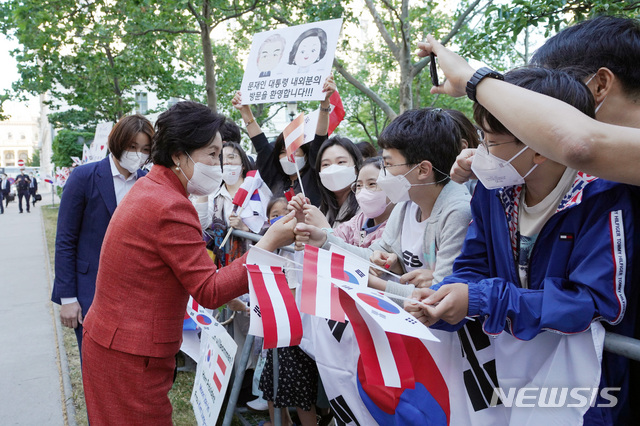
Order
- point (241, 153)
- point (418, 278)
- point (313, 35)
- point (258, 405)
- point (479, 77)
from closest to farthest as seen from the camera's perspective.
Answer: point (479, 77), point (418, 278), point (313, 35), point (258, 405), point (241, 153)

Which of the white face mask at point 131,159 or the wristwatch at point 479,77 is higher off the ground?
the wristwatch at point 479,77

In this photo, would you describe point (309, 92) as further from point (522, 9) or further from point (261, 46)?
point (522, 9)

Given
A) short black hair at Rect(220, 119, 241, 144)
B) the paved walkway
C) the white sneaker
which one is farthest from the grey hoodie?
the paved walkway

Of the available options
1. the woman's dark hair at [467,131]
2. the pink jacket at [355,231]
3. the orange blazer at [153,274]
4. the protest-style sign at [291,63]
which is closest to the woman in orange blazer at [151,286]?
the orange blazer at [153,274]

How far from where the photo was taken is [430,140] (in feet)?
7.39

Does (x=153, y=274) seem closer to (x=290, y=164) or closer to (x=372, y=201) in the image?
(x=372, y=201)

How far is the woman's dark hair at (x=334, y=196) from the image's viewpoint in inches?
132

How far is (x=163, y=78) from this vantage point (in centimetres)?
1380

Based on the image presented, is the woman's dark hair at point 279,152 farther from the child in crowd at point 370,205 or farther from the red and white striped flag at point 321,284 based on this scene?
the red and white striped flag at point 321,284

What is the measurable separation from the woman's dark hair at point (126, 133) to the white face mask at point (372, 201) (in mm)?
1604

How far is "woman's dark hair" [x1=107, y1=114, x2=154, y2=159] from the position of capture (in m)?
3.42

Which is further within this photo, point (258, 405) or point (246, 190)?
point (258, 405)

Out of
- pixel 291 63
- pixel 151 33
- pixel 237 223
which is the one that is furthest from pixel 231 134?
pixel 151 33

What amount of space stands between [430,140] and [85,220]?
7.77ft
